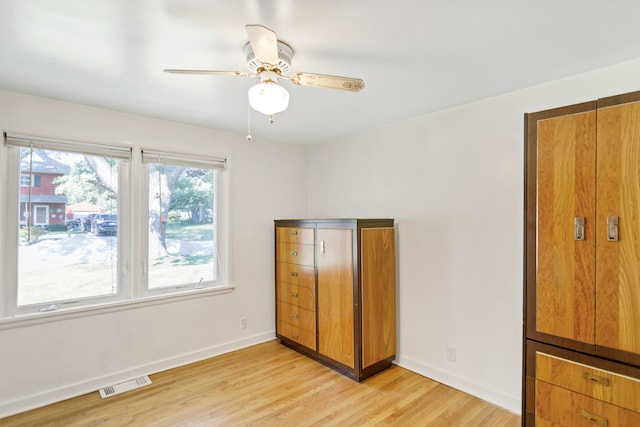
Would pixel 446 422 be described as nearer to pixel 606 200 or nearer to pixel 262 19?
pixel 606 200

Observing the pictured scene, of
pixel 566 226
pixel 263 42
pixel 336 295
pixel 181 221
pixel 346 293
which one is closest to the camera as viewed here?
pixel 263 42

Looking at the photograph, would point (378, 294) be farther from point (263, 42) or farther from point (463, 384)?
point (263, 42)

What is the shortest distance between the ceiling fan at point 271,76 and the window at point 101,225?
178 cm

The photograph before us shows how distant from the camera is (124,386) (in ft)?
8.86

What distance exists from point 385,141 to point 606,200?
2.04m

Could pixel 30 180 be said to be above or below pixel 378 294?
above

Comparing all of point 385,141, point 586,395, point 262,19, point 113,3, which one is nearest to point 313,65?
point 262,19

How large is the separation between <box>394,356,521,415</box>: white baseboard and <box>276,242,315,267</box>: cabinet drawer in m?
1.33

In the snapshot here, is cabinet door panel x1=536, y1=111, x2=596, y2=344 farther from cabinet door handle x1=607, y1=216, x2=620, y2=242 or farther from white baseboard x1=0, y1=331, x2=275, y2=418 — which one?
white baseboard x1=0, y1=331, x2=275, y2=418

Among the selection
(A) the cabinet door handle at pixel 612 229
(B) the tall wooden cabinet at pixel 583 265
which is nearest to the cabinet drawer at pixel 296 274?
(B) the tall wooden cabinet at pixel 583 265

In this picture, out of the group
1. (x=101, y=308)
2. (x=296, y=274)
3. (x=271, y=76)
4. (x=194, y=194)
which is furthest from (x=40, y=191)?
(x=296, y=274)

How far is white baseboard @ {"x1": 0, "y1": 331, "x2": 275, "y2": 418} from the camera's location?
92.4 inches

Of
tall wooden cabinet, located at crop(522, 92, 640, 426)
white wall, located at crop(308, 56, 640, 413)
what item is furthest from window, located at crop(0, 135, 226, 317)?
tall wooden cabinet, located at crop(522, 92, 640, 426)

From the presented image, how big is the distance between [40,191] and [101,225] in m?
0.49
